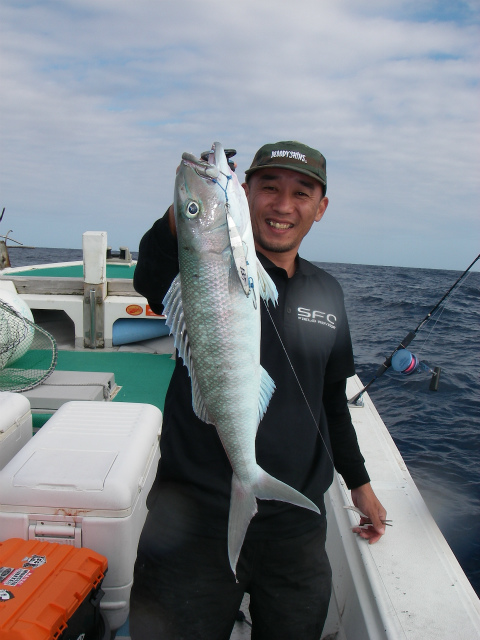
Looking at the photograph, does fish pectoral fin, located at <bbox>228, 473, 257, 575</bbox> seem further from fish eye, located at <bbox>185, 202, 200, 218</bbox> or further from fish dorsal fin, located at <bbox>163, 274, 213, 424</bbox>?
fish eye, located at <bbox>185, 202, 200, 218</bbox>

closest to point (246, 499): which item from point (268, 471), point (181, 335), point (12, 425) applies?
point (268, 471)

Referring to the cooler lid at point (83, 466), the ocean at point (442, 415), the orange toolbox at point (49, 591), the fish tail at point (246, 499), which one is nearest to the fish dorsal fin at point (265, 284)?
the fish tail at point (246, 499)

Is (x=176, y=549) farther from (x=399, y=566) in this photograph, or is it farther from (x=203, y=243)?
(x=203, y=243)

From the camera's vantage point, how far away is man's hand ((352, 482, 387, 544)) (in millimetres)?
2773

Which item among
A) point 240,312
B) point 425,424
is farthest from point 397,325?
point 240,312

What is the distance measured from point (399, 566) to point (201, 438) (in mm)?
1347

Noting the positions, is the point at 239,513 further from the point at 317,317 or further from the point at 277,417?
the point at 317,317

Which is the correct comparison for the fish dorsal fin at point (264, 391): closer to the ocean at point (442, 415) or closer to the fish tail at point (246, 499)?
the fish tail at point (246, 499)

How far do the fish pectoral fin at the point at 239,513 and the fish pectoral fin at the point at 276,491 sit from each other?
0.13 ft

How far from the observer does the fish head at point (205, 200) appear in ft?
5.89

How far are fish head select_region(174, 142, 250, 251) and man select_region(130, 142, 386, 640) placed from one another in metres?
0.23

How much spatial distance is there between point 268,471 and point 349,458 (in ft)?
2.29

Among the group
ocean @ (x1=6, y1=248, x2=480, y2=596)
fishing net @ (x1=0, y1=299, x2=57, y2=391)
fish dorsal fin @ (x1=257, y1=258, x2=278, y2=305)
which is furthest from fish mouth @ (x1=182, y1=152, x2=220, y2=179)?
ocean @ (x1=6, y1=248, x2=480, y2=596)

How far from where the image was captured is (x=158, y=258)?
206cm
